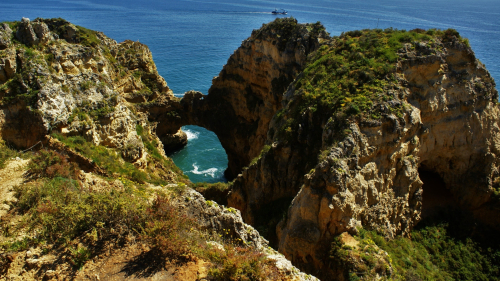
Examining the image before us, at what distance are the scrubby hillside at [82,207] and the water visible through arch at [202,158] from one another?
25481 millimetres

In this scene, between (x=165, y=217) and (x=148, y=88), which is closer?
(x=165, y=217)

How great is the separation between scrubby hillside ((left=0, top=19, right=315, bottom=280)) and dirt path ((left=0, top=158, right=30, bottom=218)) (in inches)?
→ 1.8

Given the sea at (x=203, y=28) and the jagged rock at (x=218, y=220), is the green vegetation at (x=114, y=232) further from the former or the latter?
the sea at (x=203, y=28)

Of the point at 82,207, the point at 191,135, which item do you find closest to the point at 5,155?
the point at 82,207

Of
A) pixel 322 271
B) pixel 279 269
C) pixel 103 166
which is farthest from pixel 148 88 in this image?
pixel 279 269

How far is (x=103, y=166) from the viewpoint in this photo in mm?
20234

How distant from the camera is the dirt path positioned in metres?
11.8

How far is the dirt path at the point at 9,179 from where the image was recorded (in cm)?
1185

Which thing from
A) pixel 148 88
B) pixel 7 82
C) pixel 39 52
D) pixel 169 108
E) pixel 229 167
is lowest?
pixel 229 167

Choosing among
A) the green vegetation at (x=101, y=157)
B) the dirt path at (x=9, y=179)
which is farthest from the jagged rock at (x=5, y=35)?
the dirt path at (x=9, y=179)

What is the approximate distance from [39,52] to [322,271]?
2466 centimetres

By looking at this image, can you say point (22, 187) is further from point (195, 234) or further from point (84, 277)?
point (195, 234)

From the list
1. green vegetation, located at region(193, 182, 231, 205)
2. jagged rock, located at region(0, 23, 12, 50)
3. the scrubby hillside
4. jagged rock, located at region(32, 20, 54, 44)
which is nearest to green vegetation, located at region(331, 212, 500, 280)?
the scrubby hillside

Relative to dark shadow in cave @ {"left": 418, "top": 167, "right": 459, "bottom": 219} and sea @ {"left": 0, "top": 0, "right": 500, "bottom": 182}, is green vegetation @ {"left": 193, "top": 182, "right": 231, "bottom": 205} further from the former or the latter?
sea @ {"left": 0, "top": 0, "right": 500, "bottom": 182}
